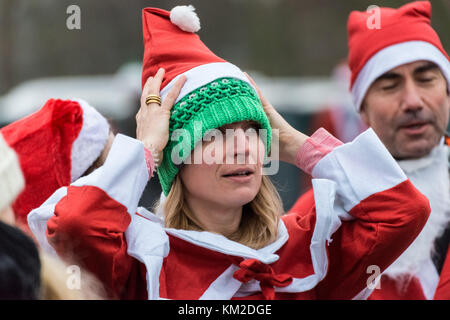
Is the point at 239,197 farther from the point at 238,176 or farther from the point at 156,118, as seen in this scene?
the point at 156,118

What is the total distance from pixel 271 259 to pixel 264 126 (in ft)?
1.43

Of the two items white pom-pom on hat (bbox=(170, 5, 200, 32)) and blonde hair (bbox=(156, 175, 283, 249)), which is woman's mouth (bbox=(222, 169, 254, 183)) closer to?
blonde hair (bbox=(156, 175, 283, 249))

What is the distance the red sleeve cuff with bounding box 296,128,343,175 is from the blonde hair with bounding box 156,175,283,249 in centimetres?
17

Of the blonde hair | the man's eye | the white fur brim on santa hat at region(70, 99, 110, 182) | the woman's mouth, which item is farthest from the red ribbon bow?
the man's eye

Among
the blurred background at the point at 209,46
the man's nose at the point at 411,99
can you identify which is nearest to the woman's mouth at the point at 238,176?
the man's nose at the point at 411,99

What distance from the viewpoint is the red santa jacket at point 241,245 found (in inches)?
85.4

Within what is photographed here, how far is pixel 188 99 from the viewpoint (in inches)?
92.8

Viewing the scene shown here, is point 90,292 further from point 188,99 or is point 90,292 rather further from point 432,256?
point 432,256

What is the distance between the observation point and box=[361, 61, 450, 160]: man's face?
10.0 feet

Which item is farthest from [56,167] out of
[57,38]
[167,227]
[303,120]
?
[57,38]

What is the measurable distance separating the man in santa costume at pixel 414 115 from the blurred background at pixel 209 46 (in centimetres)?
250

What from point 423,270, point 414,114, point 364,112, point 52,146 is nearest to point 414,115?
point 414,114
